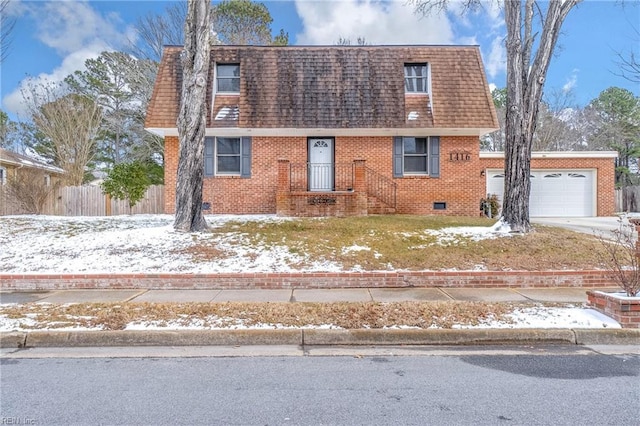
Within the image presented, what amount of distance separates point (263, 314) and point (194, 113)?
272 inches

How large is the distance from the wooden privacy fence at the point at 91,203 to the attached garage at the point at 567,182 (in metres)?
15.1

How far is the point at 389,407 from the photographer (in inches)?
138

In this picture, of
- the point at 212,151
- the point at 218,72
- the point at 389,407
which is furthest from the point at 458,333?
the point at 218,72

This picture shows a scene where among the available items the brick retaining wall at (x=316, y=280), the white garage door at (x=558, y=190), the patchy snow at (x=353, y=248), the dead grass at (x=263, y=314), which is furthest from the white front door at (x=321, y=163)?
the dead grass at (x=263, y=314)

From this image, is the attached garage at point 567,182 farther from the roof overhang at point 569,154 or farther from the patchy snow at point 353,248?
the patchy snow at point 353,248

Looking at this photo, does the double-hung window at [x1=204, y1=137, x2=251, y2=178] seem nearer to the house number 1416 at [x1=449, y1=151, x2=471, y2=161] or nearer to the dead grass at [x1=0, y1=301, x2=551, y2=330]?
the house number 1416 at [x1=449, y1=151, x2=471, y2=161]

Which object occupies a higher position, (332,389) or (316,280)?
(316,280)

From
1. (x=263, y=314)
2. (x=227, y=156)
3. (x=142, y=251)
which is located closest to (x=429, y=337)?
(x=263, y=314)

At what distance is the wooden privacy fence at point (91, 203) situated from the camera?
18.1 m

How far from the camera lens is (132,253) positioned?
29.3ft

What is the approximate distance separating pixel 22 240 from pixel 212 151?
7.16 metres

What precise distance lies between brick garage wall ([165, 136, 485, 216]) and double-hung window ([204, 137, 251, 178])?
0.77ft

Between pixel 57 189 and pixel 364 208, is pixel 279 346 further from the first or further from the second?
pixel 57 189

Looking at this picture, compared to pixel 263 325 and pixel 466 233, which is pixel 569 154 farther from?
pixel 263 325
